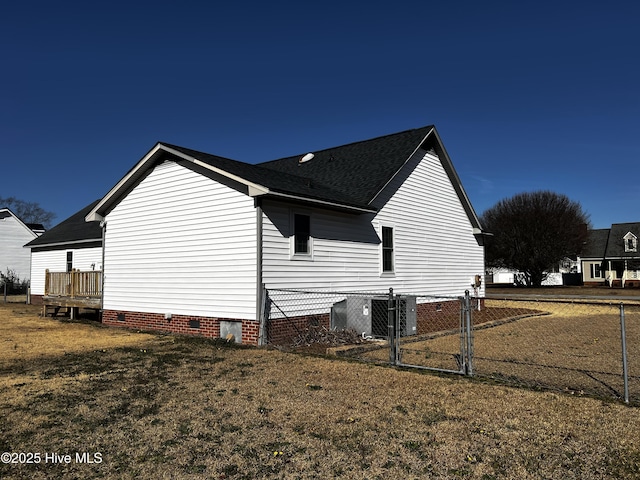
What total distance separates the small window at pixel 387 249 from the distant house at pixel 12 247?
34.4 meters

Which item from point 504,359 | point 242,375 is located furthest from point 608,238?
point 242,375

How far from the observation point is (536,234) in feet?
150

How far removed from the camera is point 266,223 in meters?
11.3

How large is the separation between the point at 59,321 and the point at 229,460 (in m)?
15.5

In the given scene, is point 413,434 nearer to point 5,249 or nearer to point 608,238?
point 5,249

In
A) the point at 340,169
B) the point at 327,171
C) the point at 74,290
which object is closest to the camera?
the point at 340,169

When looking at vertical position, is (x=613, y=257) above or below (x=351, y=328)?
above

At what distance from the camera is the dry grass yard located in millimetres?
4332

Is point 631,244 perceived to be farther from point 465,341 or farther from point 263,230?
point 263,230

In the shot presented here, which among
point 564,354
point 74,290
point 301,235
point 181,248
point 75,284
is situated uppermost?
point 301,235

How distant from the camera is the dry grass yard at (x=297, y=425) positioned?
4332mm

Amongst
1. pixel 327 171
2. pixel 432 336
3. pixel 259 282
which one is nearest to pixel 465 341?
pixel 432 336

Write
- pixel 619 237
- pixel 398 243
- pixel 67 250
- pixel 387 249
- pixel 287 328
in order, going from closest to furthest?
pixel 287 328
pixel 387 249
pixel 398 243
pixel 67 250
pixel 619 237

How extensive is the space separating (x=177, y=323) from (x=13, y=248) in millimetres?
32720
